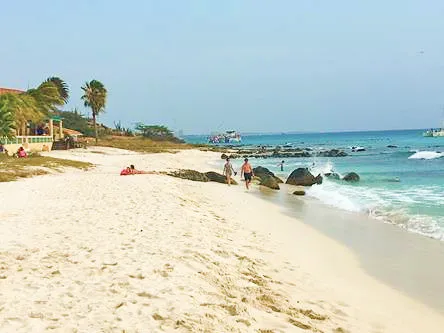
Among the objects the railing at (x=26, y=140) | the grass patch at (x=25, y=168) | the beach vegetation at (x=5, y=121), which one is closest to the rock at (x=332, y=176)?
the grass patch at (x=25, y=168)

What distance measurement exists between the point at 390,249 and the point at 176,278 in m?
6.14

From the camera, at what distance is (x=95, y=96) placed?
2414 inches

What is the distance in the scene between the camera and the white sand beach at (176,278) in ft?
17.5

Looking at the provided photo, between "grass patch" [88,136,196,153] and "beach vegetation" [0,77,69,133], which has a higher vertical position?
"beach vegetation" [0,77,69,133]

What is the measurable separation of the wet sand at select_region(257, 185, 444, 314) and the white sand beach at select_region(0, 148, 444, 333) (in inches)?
14.5

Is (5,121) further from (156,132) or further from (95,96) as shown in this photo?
(156,132)

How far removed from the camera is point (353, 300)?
7176 mm

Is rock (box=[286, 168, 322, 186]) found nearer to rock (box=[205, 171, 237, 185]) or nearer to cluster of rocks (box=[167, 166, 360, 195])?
cluster of rocks (box=[167, 166, 360, 195])

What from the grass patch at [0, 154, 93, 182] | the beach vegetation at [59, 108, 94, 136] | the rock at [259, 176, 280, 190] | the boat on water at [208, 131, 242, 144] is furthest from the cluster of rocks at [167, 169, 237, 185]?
the boat on water at [208, 131, 242, 144]

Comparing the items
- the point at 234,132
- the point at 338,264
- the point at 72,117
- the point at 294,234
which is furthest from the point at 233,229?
the point at 234,132

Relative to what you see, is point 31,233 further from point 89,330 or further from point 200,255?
point 89,330

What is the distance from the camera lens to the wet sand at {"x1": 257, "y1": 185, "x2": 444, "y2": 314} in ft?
26.7

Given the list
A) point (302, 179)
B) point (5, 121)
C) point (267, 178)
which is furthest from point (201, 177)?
point (5, 121)

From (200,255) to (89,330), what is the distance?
140 inches
